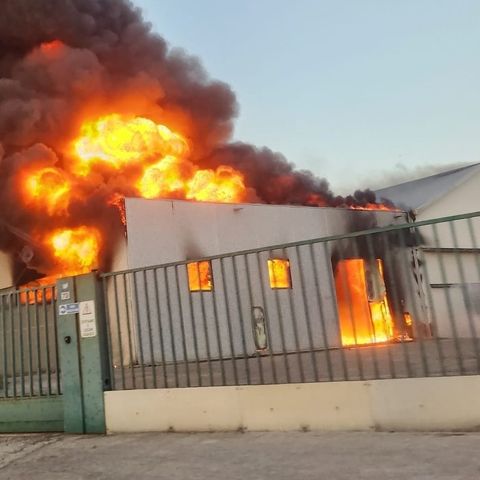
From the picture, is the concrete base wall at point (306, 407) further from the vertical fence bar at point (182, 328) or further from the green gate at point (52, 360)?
the green gate at point (52, 360)

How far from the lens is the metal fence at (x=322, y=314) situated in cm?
443

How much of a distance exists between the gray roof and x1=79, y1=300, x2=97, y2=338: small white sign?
12778 mm

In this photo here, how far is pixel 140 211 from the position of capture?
11.3 metres

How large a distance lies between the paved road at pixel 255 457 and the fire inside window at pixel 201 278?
1.41 m

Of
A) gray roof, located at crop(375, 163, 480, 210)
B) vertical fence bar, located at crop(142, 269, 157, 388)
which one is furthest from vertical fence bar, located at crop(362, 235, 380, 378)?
gray roof, located at crop(375, 163, 480, 210)

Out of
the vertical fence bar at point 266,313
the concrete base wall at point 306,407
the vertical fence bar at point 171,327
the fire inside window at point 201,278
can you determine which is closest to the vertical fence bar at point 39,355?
the concrete base wall at point 306,407

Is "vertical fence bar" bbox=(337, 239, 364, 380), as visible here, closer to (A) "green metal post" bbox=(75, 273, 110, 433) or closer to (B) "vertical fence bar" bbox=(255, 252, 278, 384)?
(B) "vertical fence bar" bbox=(255, 252, 278, 384)

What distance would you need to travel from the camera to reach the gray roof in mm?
17641

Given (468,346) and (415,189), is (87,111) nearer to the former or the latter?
(415,189)

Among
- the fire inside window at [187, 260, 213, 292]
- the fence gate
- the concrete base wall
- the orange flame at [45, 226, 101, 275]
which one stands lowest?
the concrete base wall

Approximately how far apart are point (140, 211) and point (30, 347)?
5.34m

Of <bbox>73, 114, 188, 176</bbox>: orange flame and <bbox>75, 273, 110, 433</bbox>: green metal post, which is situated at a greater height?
<bbox>73, 114, 188, 176</bbox>: orange flame

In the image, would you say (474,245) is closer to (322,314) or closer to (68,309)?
(322,314)

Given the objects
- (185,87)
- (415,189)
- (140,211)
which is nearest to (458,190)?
(415,189)
